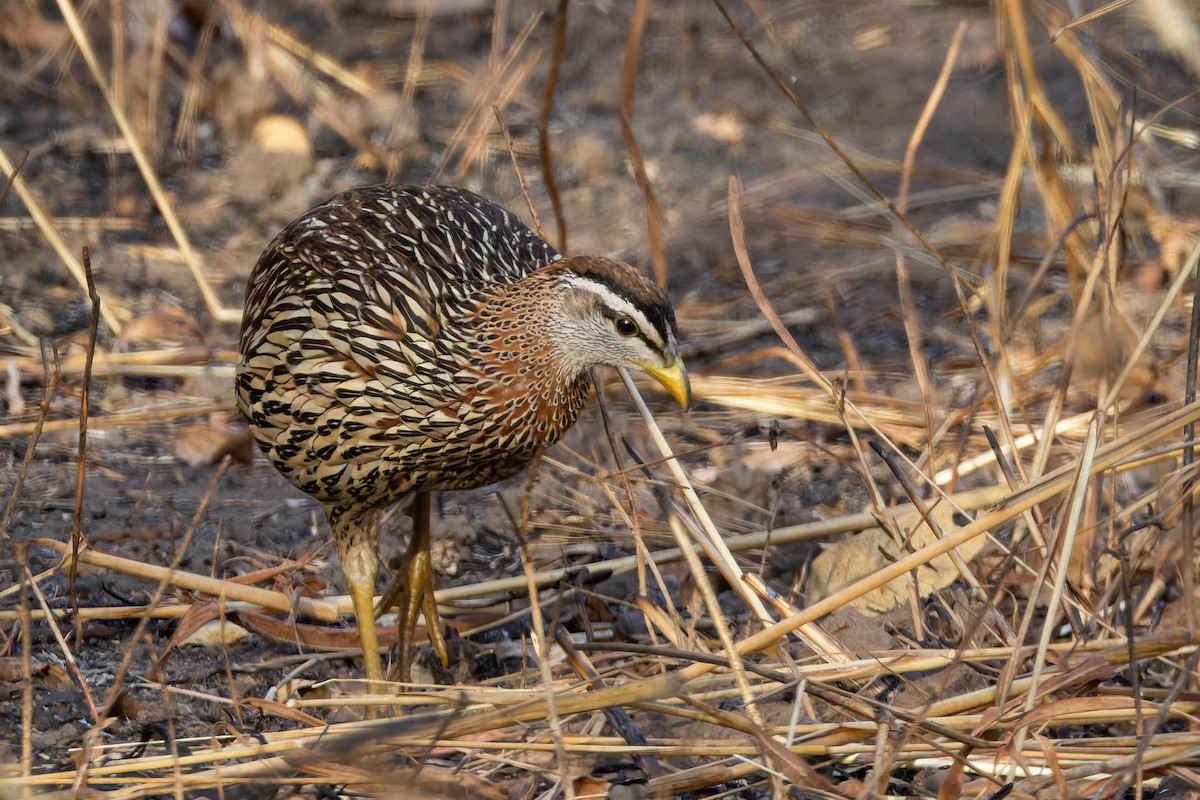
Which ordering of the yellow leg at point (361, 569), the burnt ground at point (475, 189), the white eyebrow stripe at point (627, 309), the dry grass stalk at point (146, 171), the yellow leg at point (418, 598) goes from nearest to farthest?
the white eyebrow stripe at point (627, 309)
the yellow leg at point (361, 569)
the yellow leg at point (418, 598)
the burnt ground at point (475, 189)
the dry grass stalk at point (146, 171)

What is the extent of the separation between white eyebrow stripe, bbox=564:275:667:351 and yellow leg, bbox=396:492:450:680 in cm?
99

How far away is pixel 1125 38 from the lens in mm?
8766

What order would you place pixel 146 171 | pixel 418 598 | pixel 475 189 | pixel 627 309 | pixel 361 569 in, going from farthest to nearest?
1. pixel 475 189
2. pixel 146 171
3. pixel 418 598
4. pixel 361 569
5. pixel 627 309

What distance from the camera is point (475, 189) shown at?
25.3 feet

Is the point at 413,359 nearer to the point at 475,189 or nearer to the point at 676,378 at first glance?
the point at 676,378

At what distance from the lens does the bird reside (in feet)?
12.8

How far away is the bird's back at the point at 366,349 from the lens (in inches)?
153

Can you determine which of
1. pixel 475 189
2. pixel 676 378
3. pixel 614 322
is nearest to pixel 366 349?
pixel 614 322

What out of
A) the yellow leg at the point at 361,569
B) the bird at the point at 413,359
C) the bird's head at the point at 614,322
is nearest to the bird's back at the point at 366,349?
the bird at the point at 413,359

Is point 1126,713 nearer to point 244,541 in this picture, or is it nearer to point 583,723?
point 583,723

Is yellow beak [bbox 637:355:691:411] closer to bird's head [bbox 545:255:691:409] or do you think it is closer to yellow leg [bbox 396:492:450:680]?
bird's head [bbox 545:255:691:409]

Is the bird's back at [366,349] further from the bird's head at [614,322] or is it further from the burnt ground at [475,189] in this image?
the burnt ground at [475,189]

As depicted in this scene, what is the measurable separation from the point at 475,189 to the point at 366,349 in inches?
154

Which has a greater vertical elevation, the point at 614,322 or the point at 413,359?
the point at 614,322
